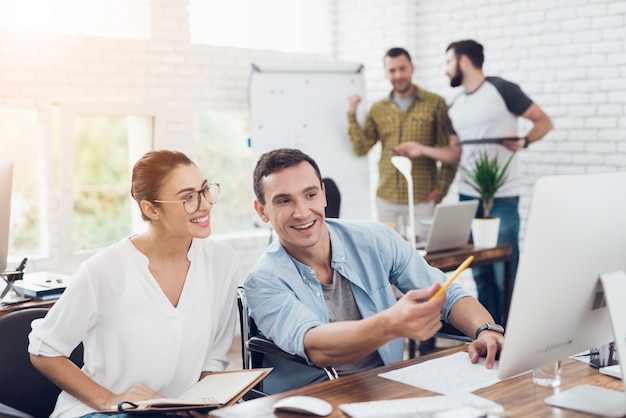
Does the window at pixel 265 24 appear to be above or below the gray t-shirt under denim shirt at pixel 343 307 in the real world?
above

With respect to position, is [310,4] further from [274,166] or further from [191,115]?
[274,166]

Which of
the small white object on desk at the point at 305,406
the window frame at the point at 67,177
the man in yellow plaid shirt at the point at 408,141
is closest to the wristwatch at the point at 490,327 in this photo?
the small white object on desk at the point at 305,406

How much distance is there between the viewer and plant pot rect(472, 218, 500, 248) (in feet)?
13.3

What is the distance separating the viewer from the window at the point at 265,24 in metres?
5.16

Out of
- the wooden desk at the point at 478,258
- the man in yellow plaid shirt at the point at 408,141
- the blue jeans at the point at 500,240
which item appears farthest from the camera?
the man in yellow plaid shirt at the point at 408,141

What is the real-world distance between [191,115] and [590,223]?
389 centimetres

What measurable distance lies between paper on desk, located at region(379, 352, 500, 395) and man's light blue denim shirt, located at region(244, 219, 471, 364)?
10.6 inches

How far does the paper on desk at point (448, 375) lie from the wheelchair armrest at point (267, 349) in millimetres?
333

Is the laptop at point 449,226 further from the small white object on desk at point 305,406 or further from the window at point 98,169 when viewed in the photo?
the small white object on desk at point 305,406

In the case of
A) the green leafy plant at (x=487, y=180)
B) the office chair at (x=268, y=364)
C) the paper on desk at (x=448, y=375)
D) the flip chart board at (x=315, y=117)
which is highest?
the flip chart board at (x=315, y=117)

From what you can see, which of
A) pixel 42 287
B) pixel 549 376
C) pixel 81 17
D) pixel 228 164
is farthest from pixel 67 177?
pixel 549 376

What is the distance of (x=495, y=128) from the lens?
4.65 meters

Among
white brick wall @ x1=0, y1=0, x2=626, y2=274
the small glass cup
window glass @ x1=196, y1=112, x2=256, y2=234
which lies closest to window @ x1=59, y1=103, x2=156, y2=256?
white brick wall @ x1=0, y1=0, x2=626, y2=274

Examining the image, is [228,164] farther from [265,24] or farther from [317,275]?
[317,275]
